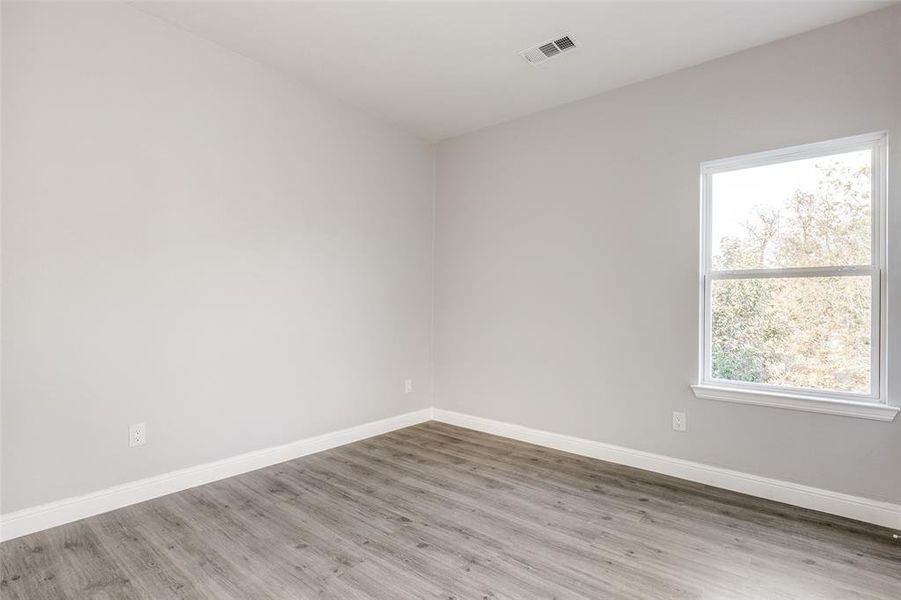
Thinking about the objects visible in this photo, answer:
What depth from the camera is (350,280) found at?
394 centimetres

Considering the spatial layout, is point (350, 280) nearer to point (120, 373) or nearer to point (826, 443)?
point (120, 373)

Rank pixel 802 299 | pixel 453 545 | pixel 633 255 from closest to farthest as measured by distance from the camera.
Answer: pixel 453 545, pixel 802 299, pixel 633 255

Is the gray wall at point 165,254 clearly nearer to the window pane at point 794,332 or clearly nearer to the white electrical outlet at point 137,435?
the white electrical outlet at point 137,435

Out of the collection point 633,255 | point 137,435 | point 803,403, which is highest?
point 633,255

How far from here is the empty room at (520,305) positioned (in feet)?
7.36

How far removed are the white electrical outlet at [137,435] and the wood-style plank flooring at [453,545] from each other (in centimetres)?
36

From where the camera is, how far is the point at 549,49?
2.97m

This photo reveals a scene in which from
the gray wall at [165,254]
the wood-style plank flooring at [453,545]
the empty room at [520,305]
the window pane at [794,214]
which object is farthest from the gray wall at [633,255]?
the gray wall at [165,254]

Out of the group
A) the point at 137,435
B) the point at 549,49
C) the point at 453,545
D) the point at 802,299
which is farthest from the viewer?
the point at 549,49

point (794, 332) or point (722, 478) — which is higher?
point (794, 332)

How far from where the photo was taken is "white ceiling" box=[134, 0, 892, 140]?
2.59m

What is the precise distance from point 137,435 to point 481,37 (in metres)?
3.19

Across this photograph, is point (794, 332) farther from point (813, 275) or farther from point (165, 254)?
point (165, 254)

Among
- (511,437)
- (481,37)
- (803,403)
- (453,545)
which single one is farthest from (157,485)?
(803,403)
